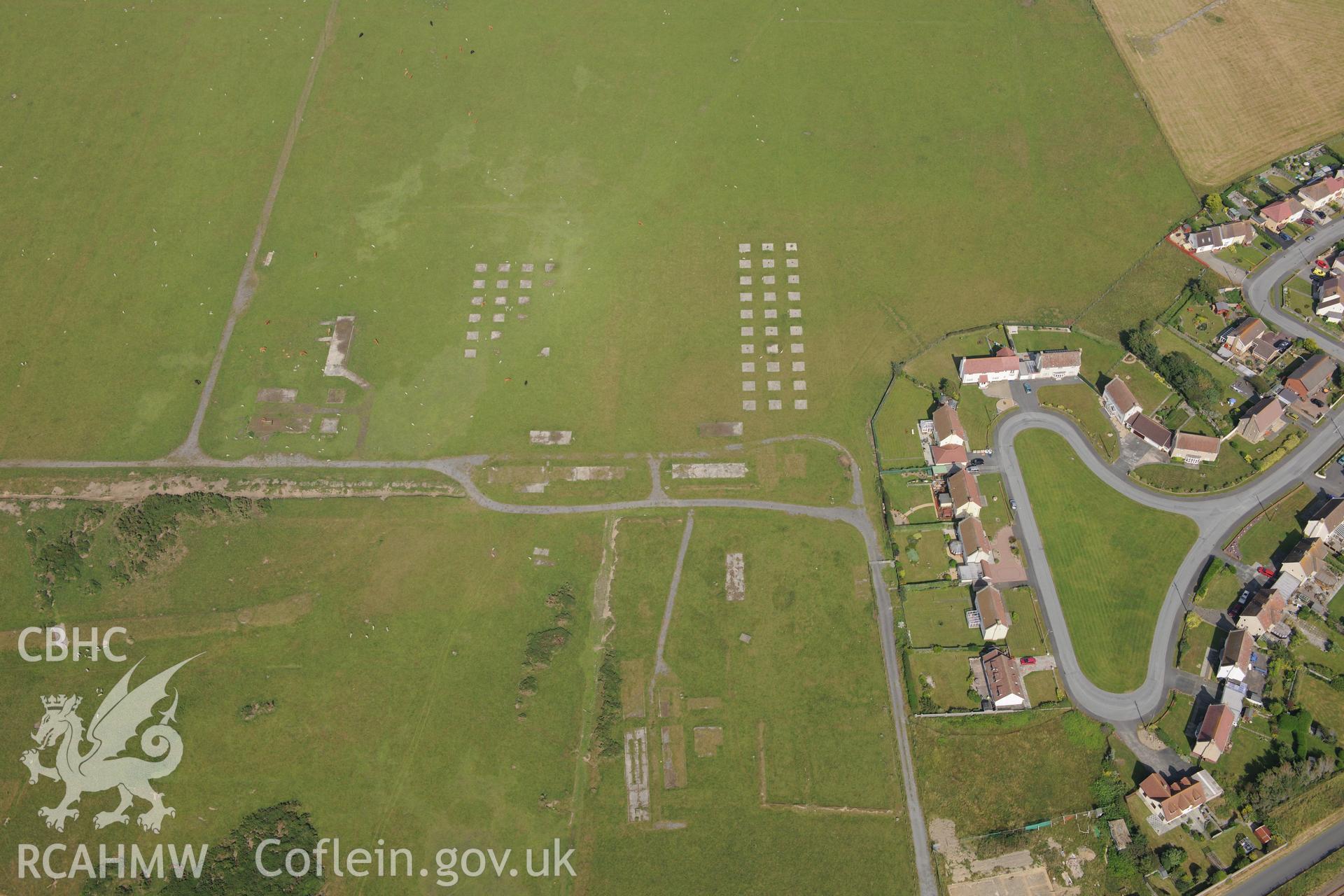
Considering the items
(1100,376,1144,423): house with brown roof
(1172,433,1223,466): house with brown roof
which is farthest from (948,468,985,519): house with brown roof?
(1172,433,1223,466): house with brown roof

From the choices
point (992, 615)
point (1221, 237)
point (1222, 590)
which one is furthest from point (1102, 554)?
point (1221, 237)

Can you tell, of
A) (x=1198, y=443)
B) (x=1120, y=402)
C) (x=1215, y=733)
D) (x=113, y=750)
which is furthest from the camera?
(x=1120, y=402)

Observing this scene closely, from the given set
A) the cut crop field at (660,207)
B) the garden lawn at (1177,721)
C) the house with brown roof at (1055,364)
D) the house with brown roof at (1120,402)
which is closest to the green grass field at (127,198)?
the cut crop field at (660,207)

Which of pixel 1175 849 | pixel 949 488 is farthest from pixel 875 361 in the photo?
pixel 1175 849

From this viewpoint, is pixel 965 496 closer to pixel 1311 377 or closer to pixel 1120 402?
pixel 1120 402

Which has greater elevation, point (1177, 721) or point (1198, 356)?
point (1198, 356)

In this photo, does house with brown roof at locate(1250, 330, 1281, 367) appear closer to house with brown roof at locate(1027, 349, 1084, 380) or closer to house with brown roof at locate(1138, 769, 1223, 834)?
house with brown roof at locate(1027, 349, 1084, 380)

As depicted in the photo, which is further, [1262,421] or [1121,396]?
[1121,396]
